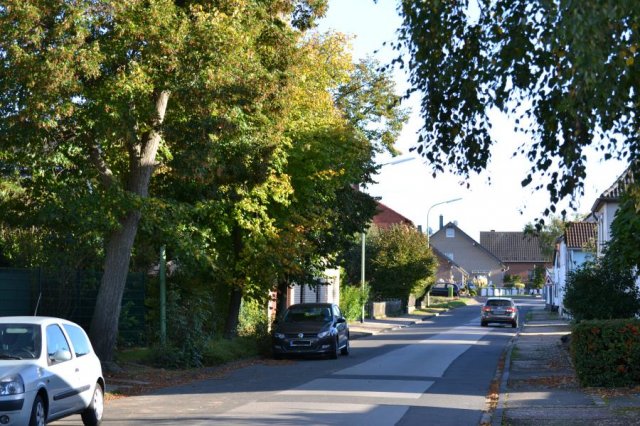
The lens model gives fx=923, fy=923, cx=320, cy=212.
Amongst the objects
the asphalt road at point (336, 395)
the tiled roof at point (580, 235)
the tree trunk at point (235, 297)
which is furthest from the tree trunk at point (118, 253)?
the tiled roof at point (580, 235)

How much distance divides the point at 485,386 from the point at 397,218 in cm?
7485

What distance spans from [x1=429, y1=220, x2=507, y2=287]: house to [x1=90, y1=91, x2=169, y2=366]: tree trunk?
114 m

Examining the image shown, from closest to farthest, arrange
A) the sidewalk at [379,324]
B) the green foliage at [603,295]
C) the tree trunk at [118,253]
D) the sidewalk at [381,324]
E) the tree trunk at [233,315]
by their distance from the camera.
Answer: the tree trunk at [118,253], the green foliage at [603,295], the tree trunk at [233,315], the sidewalk at [379,324], the sidewalk at [381,324]

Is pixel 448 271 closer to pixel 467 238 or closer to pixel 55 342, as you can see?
pixel 467 238

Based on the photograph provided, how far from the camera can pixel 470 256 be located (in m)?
132

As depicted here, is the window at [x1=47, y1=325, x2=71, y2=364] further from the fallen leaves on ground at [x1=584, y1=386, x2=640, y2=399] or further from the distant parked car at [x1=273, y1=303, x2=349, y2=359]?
the distant parked car at [x1=273, y1=303, x2=349, y2=359]

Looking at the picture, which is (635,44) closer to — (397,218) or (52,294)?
(52,294)

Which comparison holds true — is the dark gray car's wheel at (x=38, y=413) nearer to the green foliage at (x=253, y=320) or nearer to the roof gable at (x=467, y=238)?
the green foliage at (x=253, y=320)

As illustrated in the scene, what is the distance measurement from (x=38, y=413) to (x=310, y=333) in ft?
51.7

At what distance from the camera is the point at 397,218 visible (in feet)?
308

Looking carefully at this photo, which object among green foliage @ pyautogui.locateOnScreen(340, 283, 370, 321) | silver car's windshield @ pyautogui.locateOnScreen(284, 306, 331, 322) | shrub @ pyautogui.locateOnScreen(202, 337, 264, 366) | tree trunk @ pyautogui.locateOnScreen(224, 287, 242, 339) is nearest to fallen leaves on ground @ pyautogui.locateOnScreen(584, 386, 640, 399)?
shrub @ pyautogui.locateOnScreen(202, 337, 264, 366)

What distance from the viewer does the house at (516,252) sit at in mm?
144375

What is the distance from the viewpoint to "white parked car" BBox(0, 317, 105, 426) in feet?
34.7

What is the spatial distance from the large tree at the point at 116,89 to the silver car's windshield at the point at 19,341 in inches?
225
